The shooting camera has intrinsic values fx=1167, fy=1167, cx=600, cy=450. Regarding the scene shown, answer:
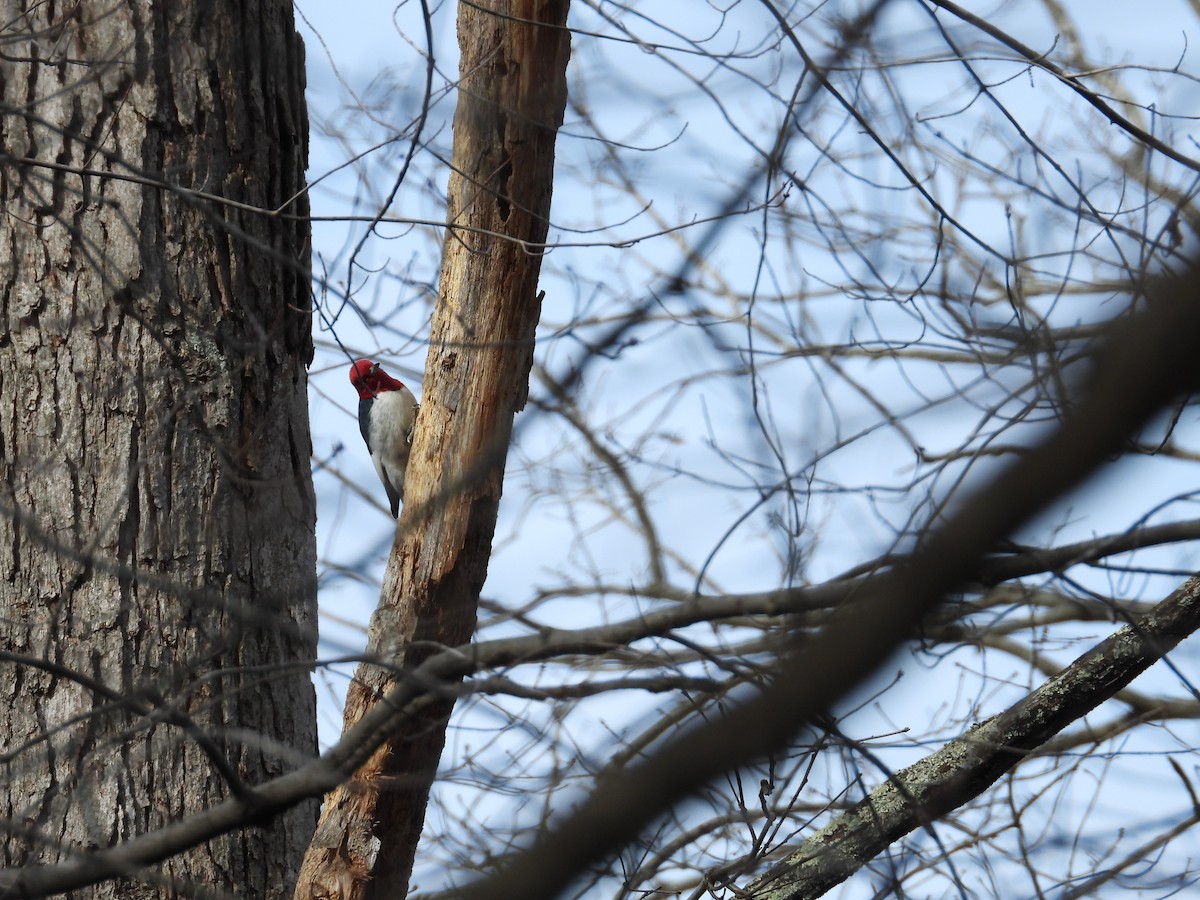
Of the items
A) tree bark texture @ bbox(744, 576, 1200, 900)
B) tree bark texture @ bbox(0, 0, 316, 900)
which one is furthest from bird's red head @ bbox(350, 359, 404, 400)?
tree bark texture @ bbox(744, 576, 1200, 900)

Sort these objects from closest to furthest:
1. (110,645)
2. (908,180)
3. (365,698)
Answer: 1. (110,645)
2. (908,180)
3. (365,698)

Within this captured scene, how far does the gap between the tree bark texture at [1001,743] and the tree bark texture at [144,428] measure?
1.21m

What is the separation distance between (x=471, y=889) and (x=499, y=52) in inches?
95.7

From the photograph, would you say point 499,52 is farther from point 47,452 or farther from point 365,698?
point 365,698

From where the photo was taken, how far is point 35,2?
8.84 ft

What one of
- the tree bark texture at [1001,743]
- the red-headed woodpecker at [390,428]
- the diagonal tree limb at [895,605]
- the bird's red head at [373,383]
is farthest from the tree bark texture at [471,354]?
the red-headed woodpecker at [390,428]

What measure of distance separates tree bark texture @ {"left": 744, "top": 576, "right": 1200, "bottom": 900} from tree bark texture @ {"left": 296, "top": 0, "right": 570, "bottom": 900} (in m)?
0.98

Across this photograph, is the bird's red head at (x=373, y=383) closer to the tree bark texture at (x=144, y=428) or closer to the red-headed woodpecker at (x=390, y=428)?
the red-headed woodpecker at (x=390, y=428)

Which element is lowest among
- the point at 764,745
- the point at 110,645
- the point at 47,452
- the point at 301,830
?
the point at 764,745

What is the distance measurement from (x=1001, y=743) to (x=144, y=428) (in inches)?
83.7

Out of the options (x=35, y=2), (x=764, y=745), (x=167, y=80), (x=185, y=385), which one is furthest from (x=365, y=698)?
(x=764, y=745)

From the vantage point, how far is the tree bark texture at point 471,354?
303 cm

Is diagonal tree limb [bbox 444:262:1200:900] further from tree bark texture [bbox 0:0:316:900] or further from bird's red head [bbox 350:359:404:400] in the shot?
bird's red head [bbox 350:359:404:400]

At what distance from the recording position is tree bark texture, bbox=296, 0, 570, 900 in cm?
303
